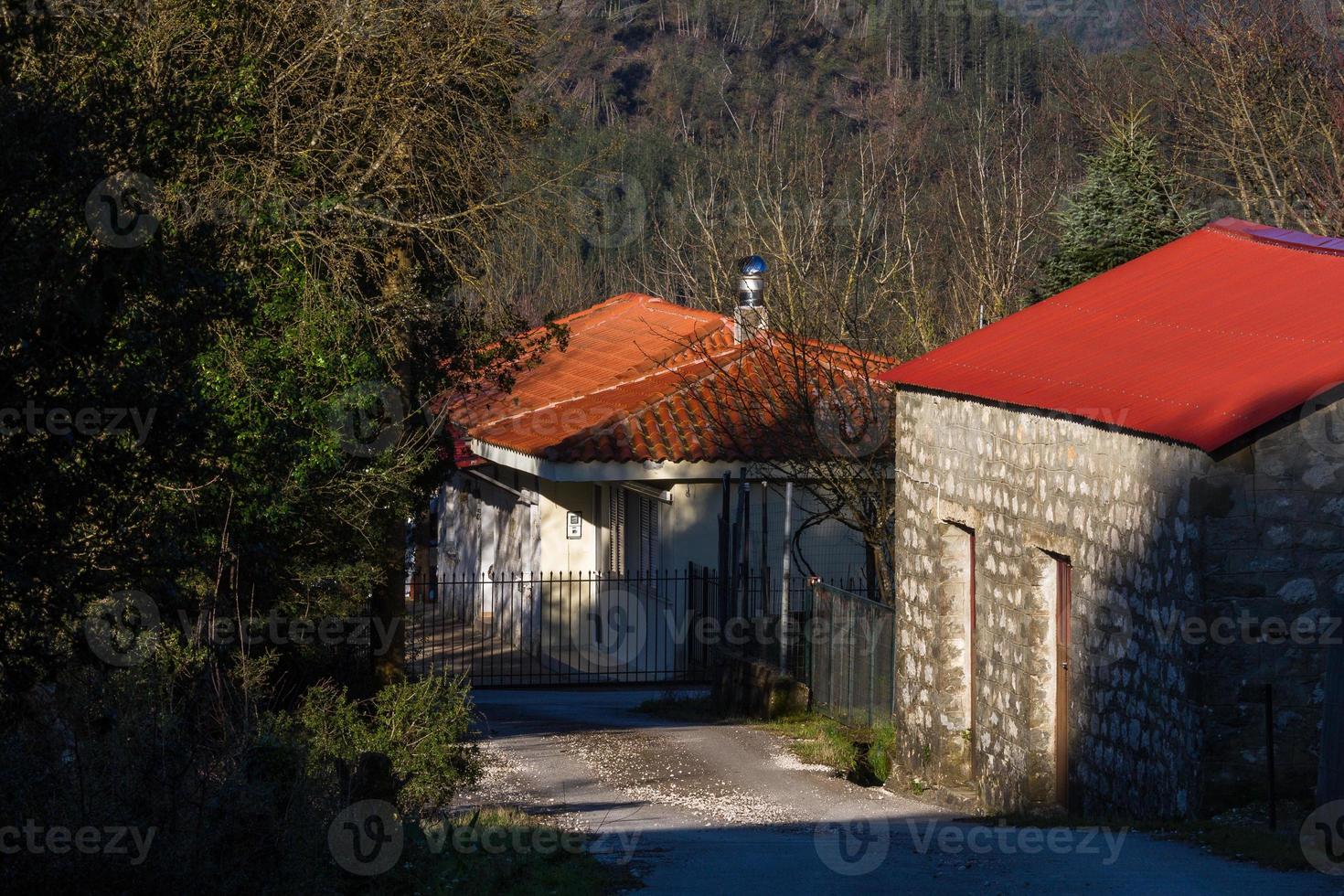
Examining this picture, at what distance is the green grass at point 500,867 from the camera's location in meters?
6.91

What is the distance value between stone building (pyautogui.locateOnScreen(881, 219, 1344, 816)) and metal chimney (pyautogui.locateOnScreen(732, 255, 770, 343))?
6829 mm

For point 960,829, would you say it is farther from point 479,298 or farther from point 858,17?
point 858,17

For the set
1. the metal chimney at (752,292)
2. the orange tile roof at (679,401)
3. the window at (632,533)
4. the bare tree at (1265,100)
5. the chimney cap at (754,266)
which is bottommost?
the window at (632,533)

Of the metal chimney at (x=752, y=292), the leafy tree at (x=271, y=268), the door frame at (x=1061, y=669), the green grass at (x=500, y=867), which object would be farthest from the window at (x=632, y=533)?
the green grass at (x=500, y=867)

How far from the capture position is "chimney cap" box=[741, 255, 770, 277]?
20.5 metres

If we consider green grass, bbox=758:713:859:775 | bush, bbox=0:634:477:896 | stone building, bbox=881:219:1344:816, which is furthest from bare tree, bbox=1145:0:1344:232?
bush, bbox=0:634:477:896

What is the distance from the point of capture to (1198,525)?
8.33 metres

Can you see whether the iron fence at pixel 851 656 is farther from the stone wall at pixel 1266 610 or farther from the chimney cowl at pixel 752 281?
the stone wall at pixel 1266 610

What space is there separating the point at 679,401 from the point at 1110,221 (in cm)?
719

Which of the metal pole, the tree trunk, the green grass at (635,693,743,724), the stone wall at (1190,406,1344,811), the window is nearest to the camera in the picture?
the stone wall at (1190,406,1344,811)

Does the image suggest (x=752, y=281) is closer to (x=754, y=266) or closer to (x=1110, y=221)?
(x=754, y=266)

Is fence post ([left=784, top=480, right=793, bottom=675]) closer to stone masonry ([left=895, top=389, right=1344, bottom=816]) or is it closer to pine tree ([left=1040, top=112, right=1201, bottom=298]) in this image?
stone masonry ([left=895, top=389, right=1344, bottom=816])

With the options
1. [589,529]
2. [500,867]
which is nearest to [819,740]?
[500,867]

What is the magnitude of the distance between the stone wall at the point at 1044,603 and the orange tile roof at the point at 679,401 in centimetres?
A: 442
